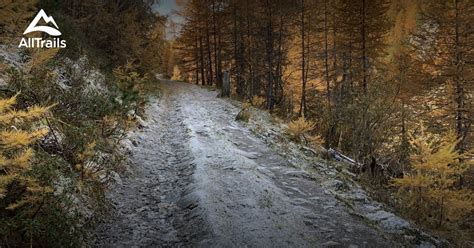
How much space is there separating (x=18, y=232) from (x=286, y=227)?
358 centimetres

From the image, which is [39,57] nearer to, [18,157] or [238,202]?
[18,157]

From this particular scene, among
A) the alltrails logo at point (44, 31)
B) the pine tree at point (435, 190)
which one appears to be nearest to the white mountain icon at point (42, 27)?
the alltrails logo at point (44, 31)

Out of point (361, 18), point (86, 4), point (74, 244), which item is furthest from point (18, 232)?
point (361, 18)

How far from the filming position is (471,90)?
48.8 ft

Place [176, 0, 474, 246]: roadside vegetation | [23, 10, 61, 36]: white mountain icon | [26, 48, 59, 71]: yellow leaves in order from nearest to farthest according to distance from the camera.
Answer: [176, 0, 474, 246]: roadside vegetation < [26, 48, 59, 71]: yellow leaves < [23, 10, 61, 36]: white mountain icon

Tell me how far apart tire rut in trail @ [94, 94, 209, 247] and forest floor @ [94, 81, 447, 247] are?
15 mm

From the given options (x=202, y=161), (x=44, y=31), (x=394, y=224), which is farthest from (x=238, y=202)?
(x=44, y=31)

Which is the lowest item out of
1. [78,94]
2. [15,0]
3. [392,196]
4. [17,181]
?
[392,196]

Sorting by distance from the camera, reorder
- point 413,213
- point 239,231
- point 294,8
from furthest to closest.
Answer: point 294,8 → point 413,213 → point 239,231

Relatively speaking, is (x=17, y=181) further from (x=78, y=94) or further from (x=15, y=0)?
(x=15, y=0)

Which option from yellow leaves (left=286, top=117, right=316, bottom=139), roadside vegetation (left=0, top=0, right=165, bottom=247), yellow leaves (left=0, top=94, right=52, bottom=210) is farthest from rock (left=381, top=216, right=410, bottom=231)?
yellow leaves (left=286, top=117, right=316, bottom=139)

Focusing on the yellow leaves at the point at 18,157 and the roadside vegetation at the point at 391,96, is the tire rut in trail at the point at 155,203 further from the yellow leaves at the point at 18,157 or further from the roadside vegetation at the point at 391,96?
the roadside vegetation at the point at 391,96

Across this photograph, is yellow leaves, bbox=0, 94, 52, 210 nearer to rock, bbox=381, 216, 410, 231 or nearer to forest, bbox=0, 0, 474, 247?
forest, bbox=0, 0, 474, 247

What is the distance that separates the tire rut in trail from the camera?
4.91m
